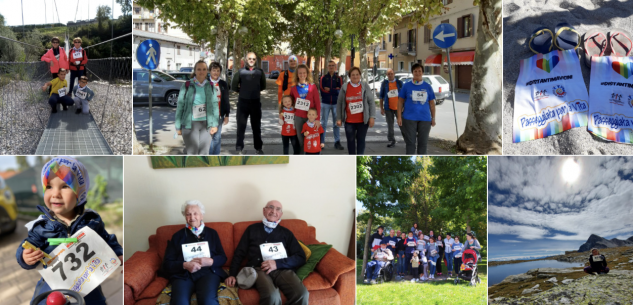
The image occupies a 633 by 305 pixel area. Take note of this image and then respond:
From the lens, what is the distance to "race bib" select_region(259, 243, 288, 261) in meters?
3.59

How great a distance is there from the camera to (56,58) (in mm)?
3709

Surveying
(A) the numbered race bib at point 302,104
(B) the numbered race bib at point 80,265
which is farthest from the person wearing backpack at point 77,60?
(A) the numbered race bib at point 302,104

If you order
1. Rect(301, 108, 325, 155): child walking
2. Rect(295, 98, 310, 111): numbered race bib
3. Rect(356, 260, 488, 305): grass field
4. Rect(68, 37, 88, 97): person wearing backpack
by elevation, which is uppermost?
Rect(68, 37, 88, 97): person wearing backpack

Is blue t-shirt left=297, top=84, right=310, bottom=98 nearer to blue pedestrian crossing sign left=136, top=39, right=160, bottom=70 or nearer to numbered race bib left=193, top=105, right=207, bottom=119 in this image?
numbered race bib left=193, top=105, right=207, bottom=119

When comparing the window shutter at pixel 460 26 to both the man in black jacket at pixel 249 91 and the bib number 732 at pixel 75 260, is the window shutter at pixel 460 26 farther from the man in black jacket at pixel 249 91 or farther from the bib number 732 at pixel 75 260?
the bib number 732 at pixel 75 260

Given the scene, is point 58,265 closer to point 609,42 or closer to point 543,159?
point 543,159

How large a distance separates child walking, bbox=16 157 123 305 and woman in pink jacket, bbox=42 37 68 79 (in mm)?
1307

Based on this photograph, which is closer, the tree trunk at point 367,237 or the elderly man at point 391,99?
the tree trunk at point 367,237

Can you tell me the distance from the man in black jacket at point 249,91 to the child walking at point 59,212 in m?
3.20

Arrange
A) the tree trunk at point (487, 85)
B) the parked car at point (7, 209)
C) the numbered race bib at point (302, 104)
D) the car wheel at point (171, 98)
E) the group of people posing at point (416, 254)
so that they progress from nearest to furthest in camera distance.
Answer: the parked car at point (7, 209) < the group of people posing at point (416, 254) < the numbered race bib at point (302, 104) < the tree trunk at point (487, 85) < the car wheel at point (171, 98)

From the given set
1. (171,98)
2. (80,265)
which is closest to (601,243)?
(80,265)

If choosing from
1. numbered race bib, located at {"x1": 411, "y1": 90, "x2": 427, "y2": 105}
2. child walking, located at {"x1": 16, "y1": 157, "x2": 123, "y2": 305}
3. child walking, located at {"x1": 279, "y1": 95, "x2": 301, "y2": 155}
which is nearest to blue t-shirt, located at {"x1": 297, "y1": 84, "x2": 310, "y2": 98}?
child walking, located at {"x1": 279, "y1": 95, "x2": 301, "y2": 155}

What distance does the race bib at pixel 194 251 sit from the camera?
11.2 ft

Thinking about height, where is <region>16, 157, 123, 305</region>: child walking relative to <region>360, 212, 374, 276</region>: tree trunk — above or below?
above
